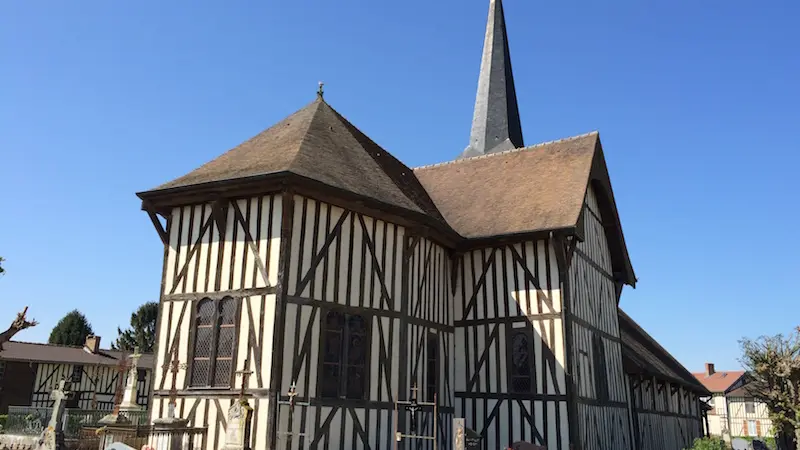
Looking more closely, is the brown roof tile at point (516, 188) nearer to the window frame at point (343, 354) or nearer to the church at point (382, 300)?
the church at point (382, 300)

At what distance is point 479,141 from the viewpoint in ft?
80.8

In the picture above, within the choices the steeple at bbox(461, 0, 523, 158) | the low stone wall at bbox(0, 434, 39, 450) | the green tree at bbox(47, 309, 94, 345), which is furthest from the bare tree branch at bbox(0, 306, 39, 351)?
the green tree at bbox(47, 309, 94, 345)

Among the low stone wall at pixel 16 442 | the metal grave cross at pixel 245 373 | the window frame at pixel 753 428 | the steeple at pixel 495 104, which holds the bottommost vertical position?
the window frame at pixel 753 428

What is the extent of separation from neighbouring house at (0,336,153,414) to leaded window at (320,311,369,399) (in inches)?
741

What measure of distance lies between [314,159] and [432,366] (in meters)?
5.67

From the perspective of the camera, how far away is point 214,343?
1172 cm

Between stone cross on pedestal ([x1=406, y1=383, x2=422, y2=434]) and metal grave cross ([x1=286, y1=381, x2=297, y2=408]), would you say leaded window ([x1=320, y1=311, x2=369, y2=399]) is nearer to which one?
metal grave cross ([x1=286, y1=381, x2=297, y2=408])

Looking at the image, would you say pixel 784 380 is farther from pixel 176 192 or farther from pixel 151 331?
pixel 151 331

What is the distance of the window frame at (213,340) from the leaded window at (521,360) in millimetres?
6751

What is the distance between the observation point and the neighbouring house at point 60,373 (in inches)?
1113

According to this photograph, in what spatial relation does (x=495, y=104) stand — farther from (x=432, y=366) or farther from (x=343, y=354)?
(x=343, y=354)

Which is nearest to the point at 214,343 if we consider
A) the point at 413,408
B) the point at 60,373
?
the point at 413,408

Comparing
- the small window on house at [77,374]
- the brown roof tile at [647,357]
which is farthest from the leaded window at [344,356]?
the small window on house at [77,374]

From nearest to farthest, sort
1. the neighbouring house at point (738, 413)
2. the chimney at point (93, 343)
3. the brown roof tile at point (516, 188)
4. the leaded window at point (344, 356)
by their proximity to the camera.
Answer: the leaded window at point (344, 356)
the brown roof tile at point (516, 188)
the chimney at point (93, 343)
the neighbouring house at point (738, 413)
